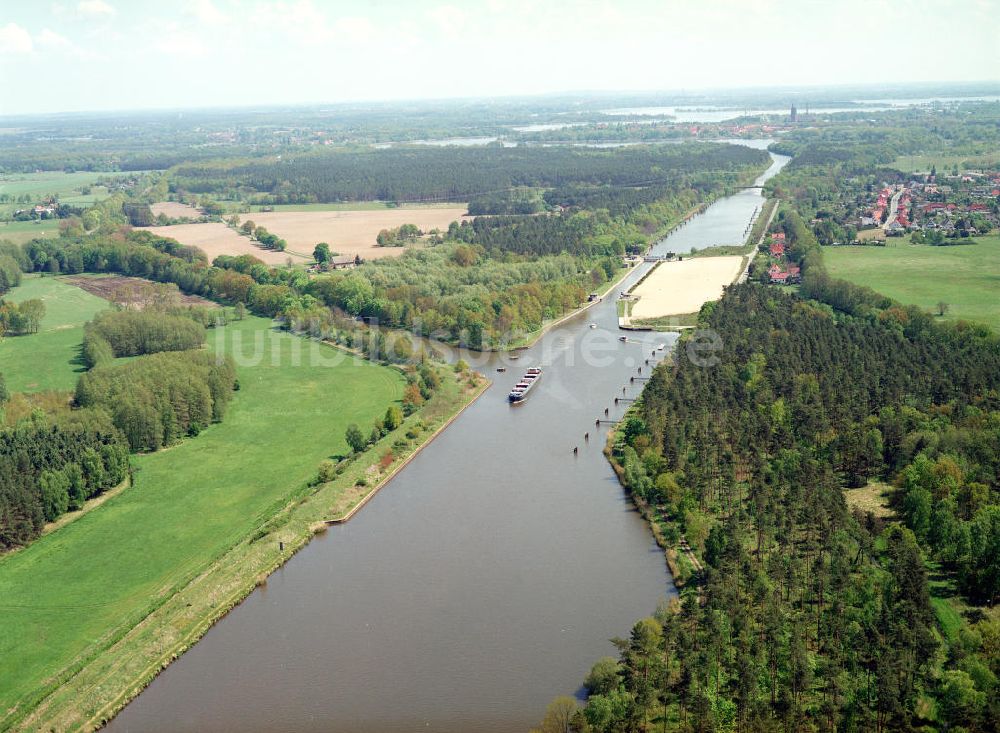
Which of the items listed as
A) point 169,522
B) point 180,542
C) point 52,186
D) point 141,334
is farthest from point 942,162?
point 52,186

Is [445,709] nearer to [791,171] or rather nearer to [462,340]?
[462,340]

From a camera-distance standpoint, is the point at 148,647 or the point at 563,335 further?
the point at 563,335

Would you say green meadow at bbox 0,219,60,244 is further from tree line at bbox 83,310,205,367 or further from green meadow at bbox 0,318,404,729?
green meadow at bbox 0,318,404,729

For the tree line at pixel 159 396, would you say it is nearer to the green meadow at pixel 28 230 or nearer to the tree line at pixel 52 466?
the tree line at pixel 52 466

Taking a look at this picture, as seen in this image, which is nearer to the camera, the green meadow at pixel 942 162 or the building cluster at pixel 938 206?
the building cluster at pixel 938 206

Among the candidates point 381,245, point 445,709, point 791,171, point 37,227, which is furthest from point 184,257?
point 791,171

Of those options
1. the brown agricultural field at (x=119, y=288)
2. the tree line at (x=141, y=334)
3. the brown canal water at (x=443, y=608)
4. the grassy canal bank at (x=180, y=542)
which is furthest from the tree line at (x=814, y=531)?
the brown agricultural field at (x=119, y=288)
